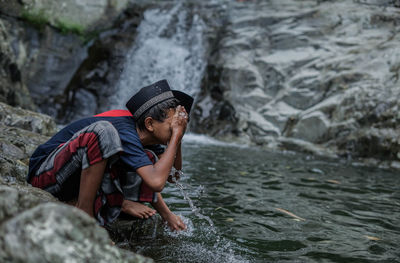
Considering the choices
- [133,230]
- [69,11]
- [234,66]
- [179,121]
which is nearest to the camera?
[179,121]

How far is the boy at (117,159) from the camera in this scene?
2154 millimetres

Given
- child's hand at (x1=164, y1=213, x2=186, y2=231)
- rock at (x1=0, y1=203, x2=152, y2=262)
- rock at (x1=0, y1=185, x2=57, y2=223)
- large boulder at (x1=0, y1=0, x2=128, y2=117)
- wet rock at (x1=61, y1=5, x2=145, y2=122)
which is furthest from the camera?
wet rock at (x1=61, y1=5, x2=145, y2=122)

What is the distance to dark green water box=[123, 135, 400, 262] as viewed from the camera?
93.4 inches

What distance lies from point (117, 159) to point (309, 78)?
26.3 feet

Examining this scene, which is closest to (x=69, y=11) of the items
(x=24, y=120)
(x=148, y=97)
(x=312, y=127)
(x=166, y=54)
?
(x=166, y=54)

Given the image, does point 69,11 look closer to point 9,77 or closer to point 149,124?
point 9,77

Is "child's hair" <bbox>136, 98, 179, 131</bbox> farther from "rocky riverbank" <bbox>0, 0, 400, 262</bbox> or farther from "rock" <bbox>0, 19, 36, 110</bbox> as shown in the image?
→ "rock" <bbox>0, 19, 36, 110</bbox>

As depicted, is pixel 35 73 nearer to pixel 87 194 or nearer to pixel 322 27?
pixel 322 27

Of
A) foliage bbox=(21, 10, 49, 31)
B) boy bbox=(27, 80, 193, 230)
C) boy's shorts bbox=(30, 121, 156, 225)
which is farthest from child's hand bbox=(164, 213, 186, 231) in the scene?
foliage bbox=(21, 10, 49, 31)

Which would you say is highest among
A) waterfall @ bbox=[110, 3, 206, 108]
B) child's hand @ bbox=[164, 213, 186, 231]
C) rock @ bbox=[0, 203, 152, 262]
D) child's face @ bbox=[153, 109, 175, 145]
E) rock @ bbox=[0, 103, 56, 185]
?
waterfall @ bbox=[110, 3, 206, 108]

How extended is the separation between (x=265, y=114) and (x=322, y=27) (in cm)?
337

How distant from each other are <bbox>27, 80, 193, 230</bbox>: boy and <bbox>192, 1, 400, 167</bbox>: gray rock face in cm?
566

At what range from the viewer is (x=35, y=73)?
11773mm

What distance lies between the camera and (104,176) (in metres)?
2.29
